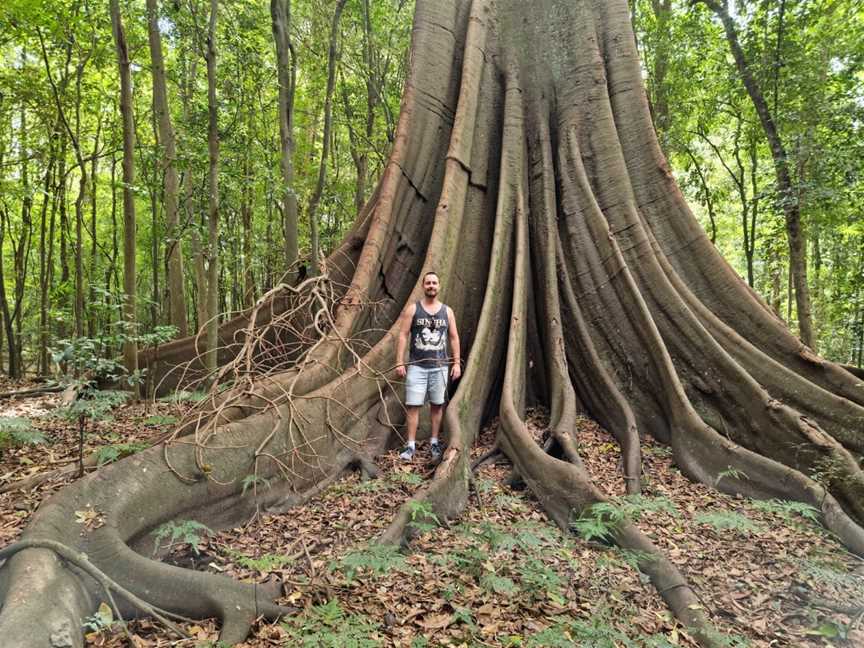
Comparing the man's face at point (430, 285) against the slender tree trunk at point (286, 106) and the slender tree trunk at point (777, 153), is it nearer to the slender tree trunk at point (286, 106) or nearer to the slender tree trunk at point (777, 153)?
the slender tree trunk at point (286, 106)

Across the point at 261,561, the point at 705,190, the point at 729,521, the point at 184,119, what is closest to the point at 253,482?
the point at 261,561

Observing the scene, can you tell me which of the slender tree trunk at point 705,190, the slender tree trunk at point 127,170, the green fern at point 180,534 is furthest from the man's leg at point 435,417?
the slender tree trunk at point 705,190

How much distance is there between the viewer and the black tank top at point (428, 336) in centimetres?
519

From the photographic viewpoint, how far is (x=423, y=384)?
518 cm

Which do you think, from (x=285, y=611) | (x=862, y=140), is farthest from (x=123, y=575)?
(x=862, y=140)

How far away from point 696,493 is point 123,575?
4.52 metres

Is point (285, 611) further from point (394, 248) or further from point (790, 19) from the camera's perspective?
point (790, 19)

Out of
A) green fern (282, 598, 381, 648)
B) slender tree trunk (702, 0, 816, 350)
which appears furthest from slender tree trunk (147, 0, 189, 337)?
slender tree trunk (702, 0, 816, 350)

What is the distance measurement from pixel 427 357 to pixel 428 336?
21 centimetres

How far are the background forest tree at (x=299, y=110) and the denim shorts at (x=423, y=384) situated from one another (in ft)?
5.29

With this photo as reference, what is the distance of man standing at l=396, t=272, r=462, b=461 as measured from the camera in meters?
5.13

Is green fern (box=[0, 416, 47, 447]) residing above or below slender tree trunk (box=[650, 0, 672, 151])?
below

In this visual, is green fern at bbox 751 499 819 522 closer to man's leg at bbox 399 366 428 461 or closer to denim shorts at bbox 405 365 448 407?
denim shorts at bbox 405 365 448 407

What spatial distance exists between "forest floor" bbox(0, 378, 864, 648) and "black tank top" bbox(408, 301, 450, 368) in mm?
1085
